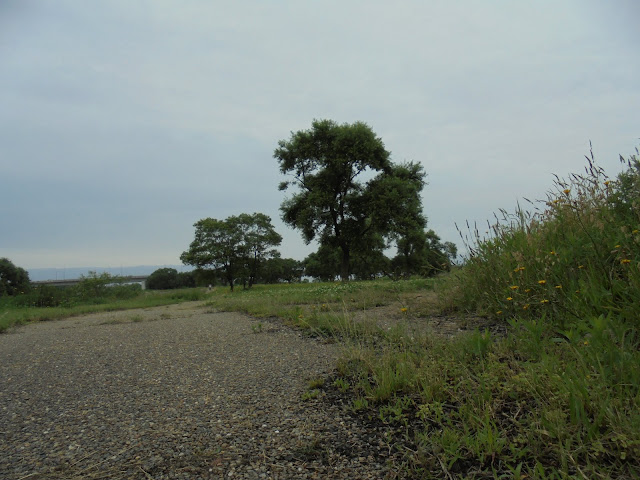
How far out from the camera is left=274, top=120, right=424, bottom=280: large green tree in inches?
947

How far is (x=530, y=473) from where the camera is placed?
1.63m

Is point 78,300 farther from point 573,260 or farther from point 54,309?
point 573,260

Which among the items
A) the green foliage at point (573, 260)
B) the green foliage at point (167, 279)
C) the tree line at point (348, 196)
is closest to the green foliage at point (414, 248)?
the tree line at point (348, 196)

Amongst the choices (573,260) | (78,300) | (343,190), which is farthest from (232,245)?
(573,260)

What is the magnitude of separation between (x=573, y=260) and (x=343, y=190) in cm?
2271

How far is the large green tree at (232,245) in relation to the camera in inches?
1347

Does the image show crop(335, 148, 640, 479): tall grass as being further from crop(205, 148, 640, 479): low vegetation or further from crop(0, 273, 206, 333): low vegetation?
crop(0, 273, 206, 333): low vegetation

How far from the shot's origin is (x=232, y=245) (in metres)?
34.8

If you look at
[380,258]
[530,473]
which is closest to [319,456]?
[530,473]

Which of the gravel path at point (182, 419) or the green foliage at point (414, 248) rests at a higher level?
the green foliage at point (414, 248)

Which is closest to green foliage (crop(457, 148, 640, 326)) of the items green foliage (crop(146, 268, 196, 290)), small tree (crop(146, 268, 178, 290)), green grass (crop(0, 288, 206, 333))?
green grass (crop(0, 288, 206, 333))

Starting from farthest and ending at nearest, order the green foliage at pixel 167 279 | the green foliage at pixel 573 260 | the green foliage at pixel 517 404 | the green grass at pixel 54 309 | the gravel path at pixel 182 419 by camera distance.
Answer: the green foliage at pixel 167 279 → the green grass at pixel 54 309 → the green foliage at pixel 573 260 → the gravel path at pixel 182 419 → the green foliage at pixel 517 404

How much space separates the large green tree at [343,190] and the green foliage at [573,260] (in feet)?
62.6

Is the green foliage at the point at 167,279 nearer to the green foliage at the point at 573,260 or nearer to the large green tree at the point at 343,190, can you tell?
the large green tree at the point at 343,190
